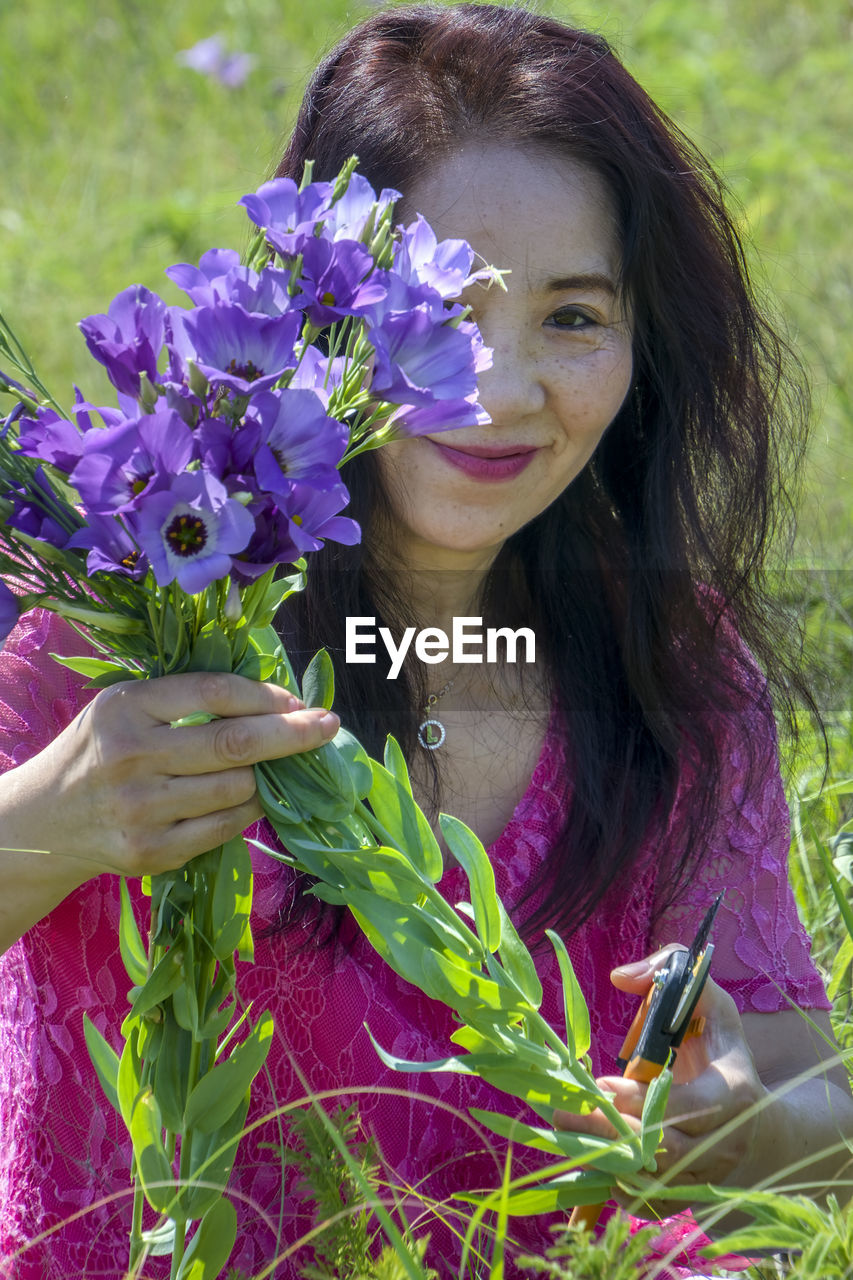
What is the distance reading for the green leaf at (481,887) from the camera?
83 centimetres

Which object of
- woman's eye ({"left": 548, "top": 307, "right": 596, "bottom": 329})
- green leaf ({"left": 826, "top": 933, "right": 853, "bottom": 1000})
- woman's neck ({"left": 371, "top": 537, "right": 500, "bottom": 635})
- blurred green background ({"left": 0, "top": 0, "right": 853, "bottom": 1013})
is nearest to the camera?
green leaf ({"left": 826, "top": 933, "right": 853, "bottom": 1000})

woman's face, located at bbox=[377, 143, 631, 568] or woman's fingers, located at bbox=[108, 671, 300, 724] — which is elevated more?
woman's face, located at bbox=[377, 143, 631, 568]

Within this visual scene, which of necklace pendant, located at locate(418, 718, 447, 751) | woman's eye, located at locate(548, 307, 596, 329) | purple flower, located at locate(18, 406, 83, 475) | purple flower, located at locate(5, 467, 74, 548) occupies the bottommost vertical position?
necklace pendant, located at locate(418, 718, 447, 751)

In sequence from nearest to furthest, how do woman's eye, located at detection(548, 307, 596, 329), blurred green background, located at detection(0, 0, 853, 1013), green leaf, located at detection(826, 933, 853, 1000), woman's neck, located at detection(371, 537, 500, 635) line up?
green leaf, located at detection(826, 933, 853, 1000) → woman's eye, located at detection(548, 307, 596, 329) → woman's neck, located at detection(371, 537, 500, 635) → blurred green background, located at detection(0, 0, 853, 1013)

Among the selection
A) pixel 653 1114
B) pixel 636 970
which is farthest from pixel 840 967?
pixel 653 1114

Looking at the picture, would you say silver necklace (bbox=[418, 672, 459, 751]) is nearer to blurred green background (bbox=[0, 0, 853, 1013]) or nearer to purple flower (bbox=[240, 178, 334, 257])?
purple flower (bbox=[240, 178, 334, 257])

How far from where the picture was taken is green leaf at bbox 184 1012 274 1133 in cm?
76

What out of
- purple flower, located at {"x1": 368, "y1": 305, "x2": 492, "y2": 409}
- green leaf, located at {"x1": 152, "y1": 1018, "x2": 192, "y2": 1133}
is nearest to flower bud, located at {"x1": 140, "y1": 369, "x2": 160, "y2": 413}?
purple flower, located at {"x1": 368, "y1": 305, "x2": 492, "y2": 409}

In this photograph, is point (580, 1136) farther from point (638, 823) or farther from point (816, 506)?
point (816, 506)

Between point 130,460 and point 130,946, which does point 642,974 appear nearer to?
point 130,946

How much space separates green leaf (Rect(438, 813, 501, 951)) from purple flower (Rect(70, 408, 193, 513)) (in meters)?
0.28

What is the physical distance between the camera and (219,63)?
3.74 m

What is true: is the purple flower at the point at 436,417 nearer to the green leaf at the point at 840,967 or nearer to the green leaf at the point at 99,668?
the green leaf at the point at 99,668

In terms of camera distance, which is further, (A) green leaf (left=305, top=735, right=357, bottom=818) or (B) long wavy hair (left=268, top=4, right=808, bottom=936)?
(B) long wavy hair (left=268, top=4, right=808, bottom=936)
